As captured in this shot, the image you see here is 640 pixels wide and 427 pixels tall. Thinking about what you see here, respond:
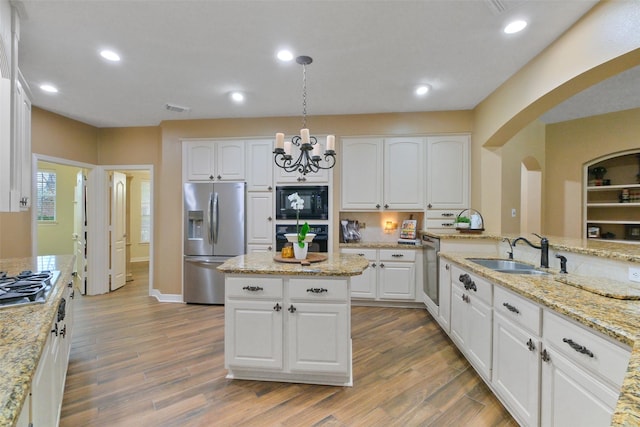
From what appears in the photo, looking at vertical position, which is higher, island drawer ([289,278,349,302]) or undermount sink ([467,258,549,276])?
undermount sink ([467,258,549,276])

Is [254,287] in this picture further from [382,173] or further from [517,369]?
[382,173]

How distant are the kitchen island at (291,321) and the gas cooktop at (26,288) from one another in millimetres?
956

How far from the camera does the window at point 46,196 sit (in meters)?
5.55

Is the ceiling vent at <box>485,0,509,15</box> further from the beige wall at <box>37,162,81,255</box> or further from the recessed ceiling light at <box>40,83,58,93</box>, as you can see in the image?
the beige wall at <box>37,162,81,255</box>

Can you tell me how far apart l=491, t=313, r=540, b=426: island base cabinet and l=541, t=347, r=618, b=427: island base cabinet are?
7 cm

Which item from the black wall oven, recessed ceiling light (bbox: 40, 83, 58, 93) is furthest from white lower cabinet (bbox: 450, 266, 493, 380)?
recessed ceiling light (bbox: 40, 83, 58, 93)

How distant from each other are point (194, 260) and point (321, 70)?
3.01 metres

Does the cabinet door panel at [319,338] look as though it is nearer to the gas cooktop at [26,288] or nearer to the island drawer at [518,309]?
the island drawer at [518,309]

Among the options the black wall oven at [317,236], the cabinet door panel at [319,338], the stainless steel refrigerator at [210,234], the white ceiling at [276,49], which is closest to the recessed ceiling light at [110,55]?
the white ceiling at [276,49]

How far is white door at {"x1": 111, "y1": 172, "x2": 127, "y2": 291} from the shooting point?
4766mm

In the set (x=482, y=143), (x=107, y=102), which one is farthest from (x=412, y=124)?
(x=107, y=102)

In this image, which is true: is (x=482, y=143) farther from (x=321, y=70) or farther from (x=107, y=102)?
(x=107, y=102)

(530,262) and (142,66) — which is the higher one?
(142,66)

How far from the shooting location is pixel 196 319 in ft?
11.7
